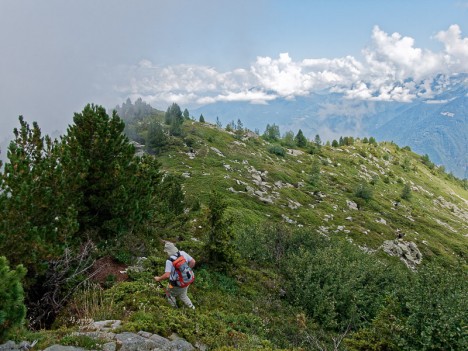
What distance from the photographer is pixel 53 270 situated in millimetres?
13773

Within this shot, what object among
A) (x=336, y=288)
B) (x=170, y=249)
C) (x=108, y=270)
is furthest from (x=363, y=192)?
(x=108, y=270)

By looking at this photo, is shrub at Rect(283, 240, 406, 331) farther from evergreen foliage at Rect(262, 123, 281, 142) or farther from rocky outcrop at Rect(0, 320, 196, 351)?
evergreen foliage at Rect(262, 123, 281, 142)

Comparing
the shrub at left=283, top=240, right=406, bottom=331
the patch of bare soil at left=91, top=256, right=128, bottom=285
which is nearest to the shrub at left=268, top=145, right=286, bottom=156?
the shrub at left=283, top=240, right=406, bottom=331

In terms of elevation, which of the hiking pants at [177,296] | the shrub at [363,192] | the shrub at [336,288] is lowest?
the shrub at [363,192]

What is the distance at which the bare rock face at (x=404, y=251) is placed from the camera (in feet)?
209

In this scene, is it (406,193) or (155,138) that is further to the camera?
(406,193)

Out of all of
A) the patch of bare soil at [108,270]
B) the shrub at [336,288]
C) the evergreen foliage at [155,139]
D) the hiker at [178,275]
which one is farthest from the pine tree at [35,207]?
the evergreen foliage at [155,139]

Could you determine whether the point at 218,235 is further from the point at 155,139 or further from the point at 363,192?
the point at 363,192

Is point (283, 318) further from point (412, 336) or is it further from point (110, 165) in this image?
point (110, 165)

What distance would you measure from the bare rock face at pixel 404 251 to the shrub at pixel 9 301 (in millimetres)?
65071

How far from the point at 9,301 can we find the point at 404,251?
70004mm

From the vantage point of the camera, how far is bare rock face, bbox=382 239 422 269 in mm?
63625

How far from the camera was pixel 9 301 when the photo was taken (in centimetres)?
792

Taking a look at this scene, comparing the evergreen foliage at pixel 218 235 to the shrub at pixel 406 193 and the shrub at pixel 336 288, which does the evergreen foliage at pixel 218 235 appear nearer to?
the shrub at pixel 336 288
